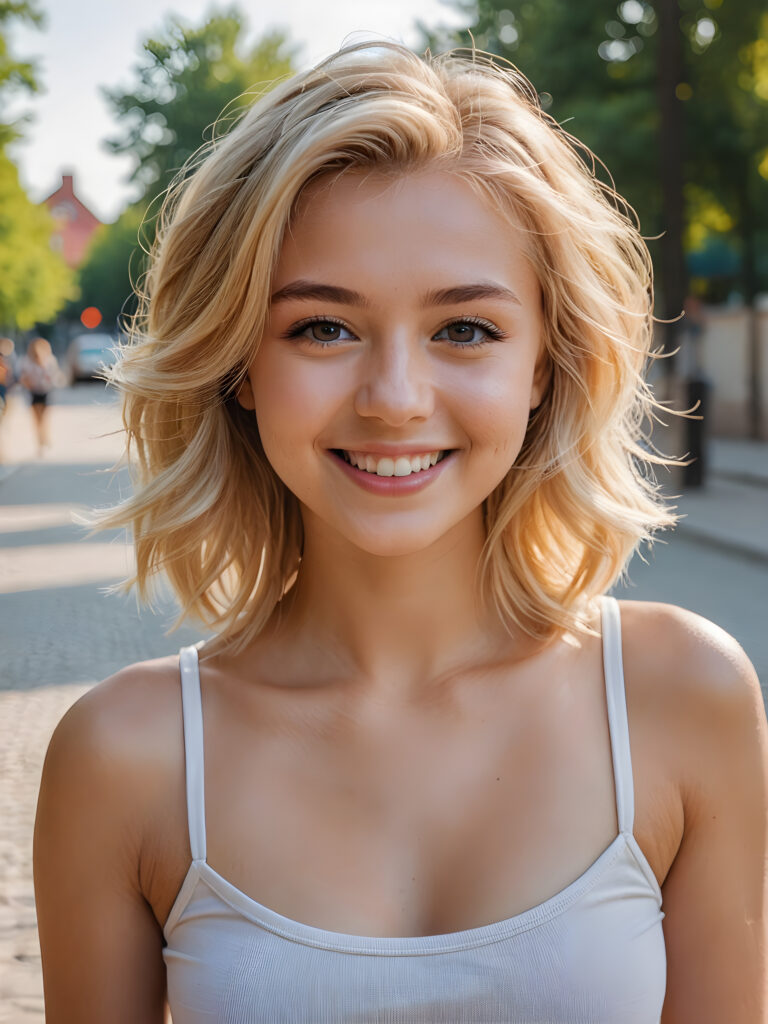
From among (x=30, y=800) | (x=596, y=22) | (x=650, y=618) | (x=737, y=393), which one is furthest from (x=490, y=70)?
(x=596, y=22)

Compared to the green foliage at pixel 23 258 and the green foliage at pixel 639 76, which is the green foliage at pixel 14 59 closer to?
Answer: the green foliage at pixel 23 258

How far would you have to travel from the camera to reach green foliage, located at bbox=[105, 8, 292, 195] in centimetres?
236

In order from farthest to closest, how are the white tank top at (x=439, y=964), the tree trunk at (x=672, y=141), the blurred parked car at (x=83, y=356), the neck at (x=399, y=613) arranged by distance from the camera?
1. the blurred parked car at (x=83, y=356)
2. the tree trunk at (x=672, y=141)
3. the neck at (x=399, y=613)
4. the white tank top at (x=439, y=964)

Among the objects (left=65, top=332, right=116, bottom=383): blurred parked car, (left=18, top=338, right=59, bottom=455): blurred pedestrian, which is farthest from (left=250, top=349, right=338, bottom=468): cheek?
(left=65, top=332, right=116, bottom=383): blurred parked car

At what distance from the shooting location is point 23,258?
39375mm

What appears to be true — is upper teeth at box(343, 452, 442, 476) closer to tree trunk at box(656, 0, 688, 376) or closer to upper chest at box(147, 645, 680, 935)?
upper chest at box(147, 645, 680, 935)

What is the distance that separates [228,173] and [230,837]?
92 cm

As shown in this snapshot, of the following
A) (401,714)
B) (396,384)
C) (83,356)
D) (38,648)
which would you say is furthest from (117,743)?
(83,356)

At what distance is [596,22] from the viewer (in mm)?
23000

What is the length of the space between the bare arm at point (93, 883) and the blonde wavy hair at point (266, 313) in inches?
13.7

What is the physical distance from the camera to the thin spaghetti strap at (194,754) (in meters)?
1.79

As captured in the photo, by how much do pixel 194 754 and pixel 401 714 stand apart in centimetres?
31

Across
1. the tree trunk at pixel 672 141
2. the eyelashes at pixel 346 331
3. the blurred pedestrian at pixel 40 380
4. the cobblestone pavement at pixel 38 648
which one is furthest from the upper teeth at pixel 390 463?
the blurred pedestrian at pixel 40 380

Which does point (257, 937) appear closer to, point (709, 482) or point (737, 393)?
point (709, 482)
